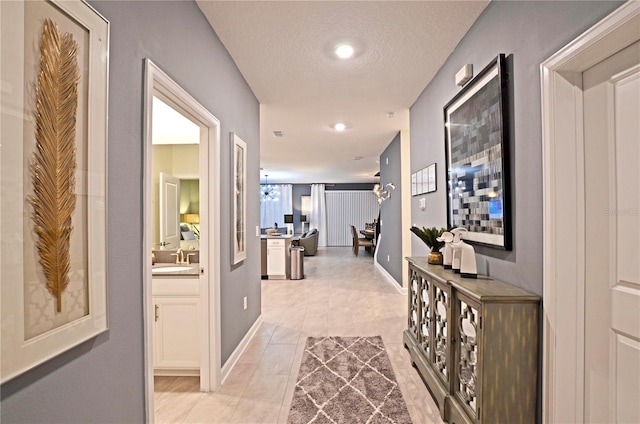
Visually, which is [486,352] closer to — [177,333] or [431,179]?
[431,179]

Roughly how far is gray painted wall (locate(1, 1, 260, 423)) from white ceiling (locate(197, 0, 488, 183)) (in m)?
0.50

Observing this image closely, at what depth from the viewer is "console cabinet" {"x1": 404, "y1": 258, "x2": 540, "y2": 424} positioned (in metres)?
1.56

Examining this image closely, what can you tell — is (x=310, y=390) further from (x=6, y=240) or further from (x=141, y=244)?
(x=6, y=240)

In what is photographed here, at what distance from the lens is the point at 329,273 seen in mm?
7215

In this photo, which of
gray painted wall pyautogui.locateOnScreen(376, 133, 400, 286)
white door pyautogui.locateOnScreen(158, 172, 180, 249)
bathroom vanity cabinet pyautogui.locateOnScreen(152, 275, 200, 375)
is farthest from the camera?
gray painted wall pyautogui.locateOnScreen(376, 133, 400, 286)

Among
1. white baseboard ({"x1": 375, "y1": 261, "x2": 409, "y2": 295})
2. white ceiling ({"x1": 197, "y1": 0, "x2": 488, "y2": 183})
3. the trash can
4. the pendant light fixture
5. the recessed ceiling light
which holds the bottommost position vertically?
white baseboard ({"x1": 375, "y1": 261, "x2": 409, "y2": 295})

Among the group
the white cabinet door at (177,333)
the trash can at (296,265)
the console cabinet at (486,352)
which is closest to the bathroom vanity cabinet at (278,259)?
the trash can at (296,265)

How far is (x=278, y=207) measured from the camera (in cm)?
1355

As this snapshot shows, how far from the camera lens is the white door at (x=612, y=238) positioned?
48.9 inches

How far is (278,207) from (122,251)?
12291 millimetres

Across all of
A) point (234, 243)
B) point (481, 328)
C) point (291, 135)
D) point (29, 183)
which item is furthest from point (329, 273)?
point (29, 183)

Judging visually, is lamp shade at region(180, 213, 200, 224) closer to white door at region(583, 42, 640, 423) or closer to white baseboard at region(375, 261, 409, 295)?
white baseboard at region(375, 261, 409, 295)

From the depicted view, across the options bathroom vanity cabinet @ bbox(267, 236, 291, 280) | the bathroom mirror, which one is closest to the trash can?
bathroom vanity cabinet @ bbox(267, 236, 291, 280)

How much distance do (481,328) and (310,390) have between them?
1.39 m
